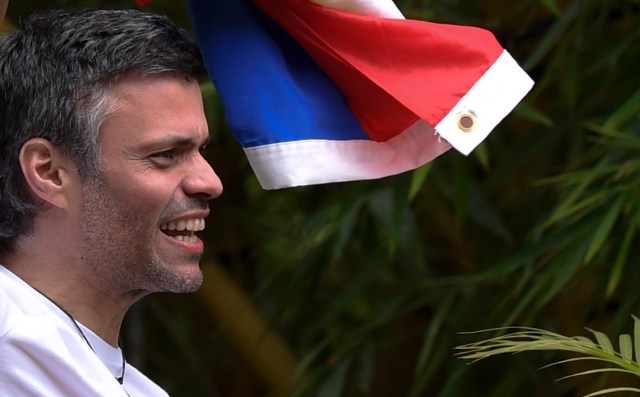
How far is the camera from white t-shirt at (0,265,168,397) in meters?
1.52

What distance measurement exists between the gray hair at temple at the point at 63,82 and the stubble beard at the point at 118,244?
35mm

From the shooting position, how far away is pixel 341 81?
6.41 feet

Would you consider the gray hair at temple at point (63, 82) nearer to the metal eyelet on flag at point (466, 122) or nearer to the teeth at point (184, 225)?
the teeth at point (184, 225)

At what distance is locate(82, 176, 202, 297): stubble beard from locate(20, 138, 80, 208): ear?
23 mm

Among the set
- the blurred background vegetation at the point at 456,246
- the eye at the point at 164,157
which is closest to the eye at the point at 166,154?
the eye at the point at 164,157

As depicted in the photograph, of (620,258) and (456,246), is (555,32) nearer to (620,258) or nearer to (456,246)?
(620,258)

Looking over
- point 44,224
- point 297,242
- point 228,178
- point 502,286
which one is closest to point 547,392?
point 502,286

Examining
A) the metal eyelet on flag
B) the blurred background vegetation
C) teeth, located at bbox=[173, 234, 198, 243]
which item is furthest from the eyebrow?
the blurred background vegetation

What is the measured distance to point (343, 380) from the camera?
10.1 feet

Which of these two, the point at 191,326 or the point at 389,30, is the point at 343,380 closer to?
the point at 191,326

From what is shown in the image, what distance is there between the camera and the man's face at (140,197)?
1680 mm

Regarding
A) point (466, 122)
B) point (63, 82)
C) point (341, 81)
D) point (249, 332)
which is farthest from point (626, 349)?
point (249, 332)

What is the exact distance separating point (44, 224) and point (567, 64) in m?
1.61

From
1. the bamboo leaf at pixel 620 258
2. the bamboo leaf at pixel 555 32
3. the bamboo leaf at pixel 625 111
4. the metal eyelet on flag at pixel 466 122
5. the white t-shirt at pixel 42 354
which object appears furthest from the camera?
the bamboo leaf at pixel 555 32
